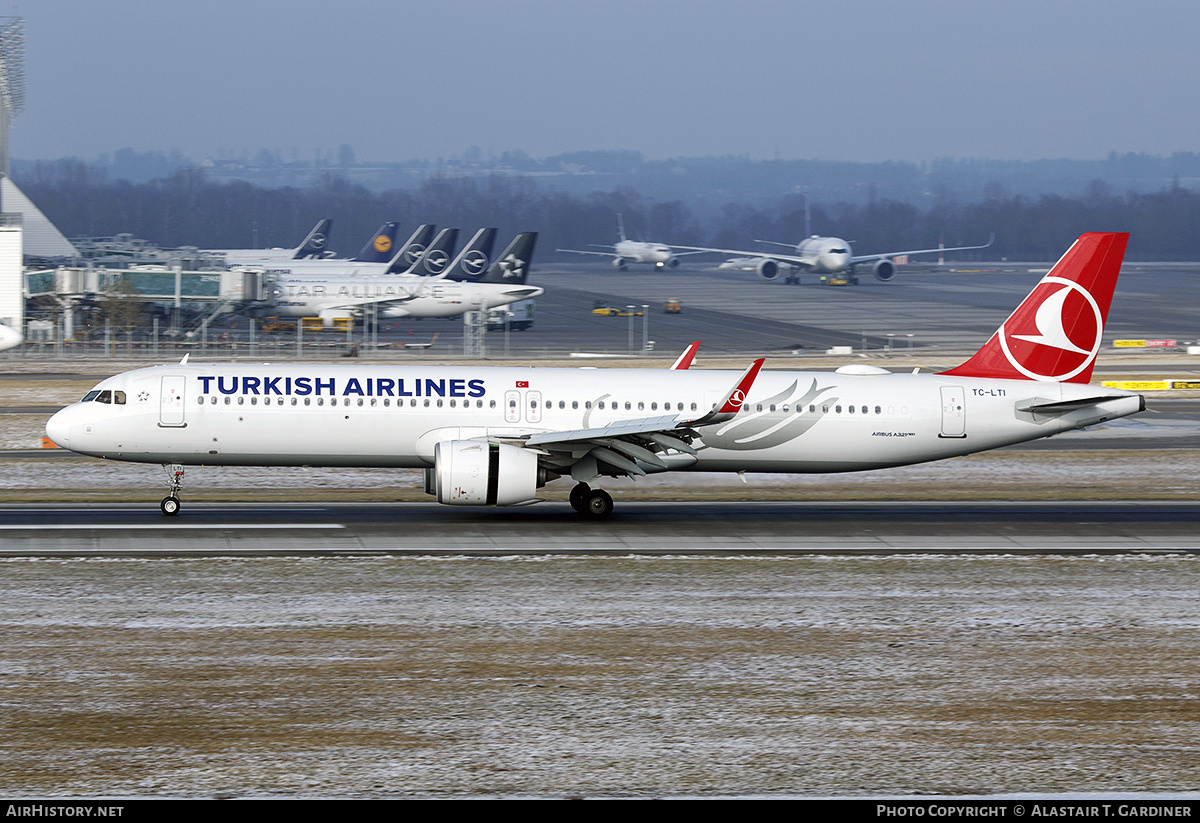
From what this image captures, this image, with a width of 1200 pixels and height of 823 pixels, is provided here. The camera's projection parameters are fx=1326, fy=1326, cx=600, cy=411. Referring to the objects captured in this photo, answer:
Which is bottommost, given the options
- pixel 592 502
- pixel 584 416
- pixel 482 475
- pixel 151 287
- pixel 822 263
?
pixel 592 502

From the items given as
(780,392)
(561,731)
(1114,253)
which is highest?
(1114,253)

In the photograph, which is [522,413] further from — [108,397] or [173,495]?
[108,397]

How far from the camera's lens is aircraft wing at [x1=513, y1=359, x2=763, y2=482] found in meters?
31.9

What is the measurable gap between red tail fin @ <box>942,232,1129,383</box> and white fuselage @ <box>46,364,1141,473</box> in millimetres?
816

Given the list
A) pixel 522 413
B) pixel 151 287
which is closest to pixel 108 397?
pixel 522 413

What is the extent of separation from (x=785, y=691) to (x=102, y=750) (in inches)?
355

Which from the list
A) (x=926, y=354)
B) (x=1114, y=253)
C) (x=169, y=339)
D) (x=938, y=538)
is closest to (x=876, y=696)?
(x=938, y=538)

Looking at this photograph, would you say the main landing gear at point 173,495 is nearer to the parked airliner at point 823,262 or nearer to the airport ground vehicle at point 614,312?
the airport ground vehicle at point 614,312

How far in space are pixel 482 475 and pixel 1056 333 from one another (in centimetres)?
1651

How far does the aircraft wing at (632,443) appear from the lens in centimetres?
3186

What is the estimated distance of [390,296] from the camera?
104938 millimetres

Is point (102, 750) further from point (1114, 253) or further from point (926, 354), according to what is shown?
point (926, 354)

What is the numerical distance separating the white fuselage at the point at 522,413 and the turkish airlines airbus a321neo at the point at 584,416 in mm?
42
